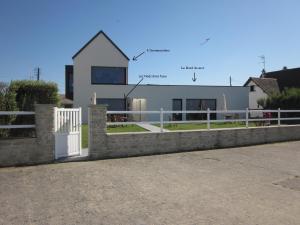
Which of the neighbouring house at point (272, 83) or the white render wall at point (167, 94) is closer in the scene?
the white render wall at point (167, 94)

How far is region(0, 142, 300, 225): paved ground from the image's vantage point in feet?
17.8

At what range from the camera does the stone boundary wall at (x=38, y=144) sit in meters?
9.46

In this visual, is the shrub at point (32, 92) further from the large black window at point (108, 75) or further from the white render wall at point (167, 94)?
the large black window at point (108, 75)

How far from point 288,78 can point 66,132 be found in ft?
102

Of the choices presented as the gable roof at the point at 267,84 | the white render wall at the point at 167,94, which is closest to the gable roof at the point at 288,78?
the gable roof at the point at 267,84

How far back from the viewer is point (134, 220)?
5.25m

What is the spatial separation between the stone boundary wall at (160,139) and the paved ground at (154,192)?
2.08 feet

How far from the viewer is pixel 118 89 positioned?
28062 millimetres

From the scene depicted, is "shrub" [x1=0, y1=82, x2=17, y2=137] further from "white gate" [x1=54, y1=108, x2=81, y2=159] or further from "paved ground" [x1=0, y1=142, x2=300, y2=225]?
"paved ground" [x1=0, y1=142, x2=300, y2=225]

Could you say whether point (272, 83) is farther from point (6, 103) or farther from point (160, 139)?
point (6, 103)

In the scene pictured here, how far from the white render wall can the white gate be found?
54.6 feet

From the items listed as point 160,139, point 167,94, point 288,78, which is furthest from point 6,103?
point 288,78

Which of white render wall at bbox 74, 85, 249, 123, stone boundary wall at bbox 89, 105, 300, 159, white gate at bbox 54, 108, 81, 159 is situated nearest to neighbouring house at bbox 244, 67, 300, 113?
white render wall at bbox 74, 85, 249, 123

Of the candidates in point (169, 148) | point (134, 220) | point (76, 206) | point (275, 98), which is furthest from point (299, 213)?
point (275, 98)
